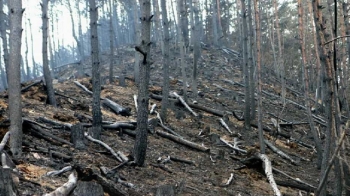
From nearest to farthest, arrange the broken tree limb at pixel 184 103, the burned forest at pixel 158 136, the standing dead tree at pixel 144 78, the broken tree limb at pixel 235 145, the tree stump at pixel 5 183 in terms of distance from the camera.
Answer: the tree stump at pixel 5 183 → the burned forest at pixel 158 136 → the standing dead tree at pixel 144 78 → the broken tree limb at pixel 235 145 → the broken tree limb at pixel 184 103

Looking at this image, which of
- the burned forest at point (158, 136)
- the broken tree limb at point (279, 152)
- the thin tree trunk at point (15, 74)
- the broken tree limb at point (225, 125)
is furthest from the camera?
the broken tree limb at point (225, 125)

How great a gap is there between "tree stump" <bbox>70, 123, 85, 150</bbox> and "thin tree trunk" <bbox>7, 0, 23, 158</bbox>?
1592 millimetres

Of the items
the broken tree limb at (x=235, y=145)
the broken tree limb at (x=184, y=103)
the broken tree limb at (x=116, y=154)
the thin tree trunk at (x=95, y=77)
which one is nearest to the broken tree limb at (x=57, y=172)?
the broken tree limb at (x=116, y=154)

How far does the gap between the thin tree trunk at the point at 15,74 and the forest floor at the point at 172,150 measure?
0.61ft

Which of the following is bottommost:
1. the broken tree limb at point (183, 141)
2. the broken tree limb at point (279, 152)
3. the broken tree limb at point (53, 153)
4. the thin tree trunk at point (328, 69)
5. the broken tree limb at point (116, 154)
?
the broken tree limb at point (279, 152)

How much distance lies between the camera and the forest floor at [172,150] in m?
6.28

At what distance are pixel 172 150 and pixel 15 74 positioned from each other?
14.6 feet

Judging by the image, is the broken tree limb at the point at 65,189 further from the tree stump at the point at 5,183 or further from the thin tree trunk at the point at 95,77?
the thin tree trunk at the point at 95,77

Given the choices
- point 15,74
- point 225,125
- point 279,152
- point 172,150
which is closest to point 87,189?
point 15,74

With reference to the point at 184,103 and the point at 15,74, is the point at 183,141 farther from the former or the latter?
the point at 15,74

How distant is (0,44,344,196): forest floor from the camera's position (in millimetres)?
6281

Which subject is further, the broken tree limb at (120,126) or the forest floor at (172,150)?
the broken tree limb at (120,126)

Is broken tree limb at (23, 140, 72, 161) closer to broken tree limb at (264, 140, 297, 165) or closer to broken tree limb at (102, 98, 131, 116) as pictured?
broken tree limb at (102, 98, 131, 116)

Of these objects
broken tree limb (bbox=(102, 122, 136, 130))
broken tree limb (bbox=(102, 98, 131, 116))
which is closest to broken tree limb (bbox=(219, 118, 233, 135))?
broken tree limb (bbox=(102, 98, 131, 116))
